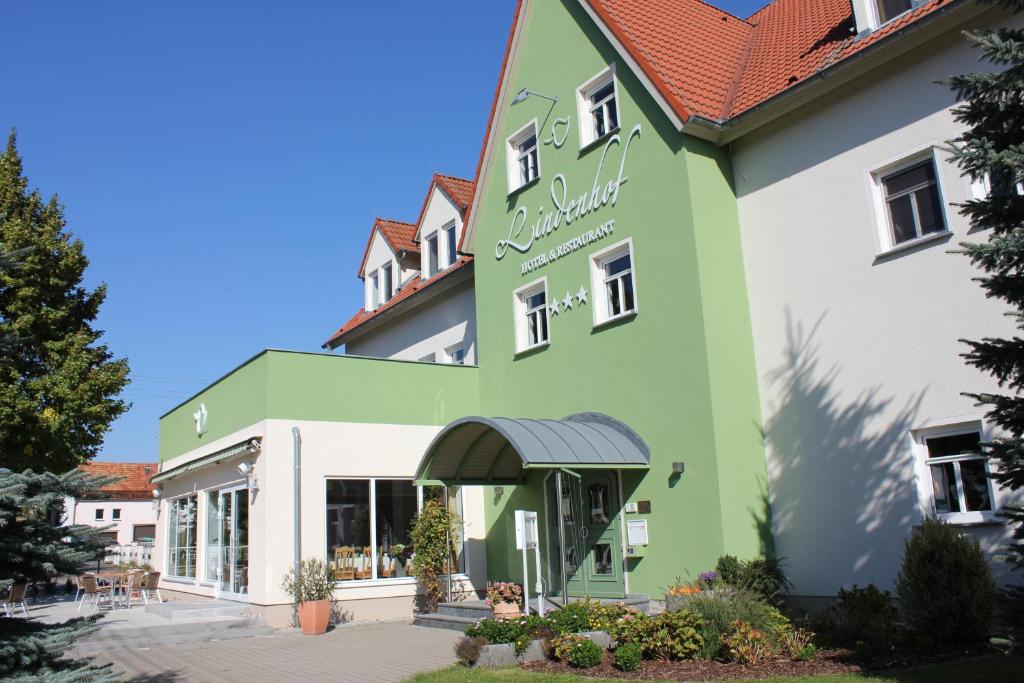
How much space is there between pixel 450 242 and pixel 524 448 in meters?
10.8

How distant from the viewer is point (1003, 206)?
7.46 m

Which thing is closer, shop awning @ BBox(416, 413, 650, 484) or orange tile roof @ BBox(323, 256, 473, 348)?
shop awning @ BBox(416, 413, 650, 484)

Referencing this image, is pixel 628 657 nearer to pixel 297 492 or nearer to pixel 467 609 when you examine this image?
pixel 467 609

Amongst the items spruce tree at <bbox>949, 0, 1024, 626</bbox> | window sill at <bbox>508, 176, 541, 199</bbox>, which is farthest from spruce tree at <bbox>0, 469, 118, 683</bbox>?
window sill at <bbox>508, 176, 541, 199</bbox>

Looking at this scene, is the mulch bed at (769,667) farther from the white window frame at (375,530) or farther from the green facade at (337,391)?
the green facade at (337,391)

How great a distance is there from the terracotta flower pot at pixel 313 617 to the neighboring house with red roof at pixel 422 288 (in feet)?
24.0

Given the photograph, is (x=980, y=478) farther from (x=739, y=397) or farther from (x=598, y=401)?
(x=598, y=401)

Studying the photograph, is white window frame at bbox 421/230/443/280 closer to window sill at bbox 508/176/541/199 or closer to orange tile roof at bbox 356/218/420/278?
orange tile roof at bbox 356/218/420/278

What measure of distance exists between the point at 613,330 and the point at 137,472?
5299cm

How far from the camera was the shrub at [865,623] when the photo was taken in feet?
31.6

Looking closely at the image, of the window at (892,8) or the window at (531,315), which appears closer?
the window at (892,8)

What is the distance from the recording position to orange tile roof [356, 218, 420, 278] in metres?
25.7

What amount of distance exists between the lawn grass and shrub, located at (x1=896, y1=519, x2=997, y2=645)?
0.67 meters

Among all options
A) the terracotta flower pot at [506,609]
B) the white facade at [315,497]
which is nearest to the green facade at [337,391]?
the white facade at [315,497]
